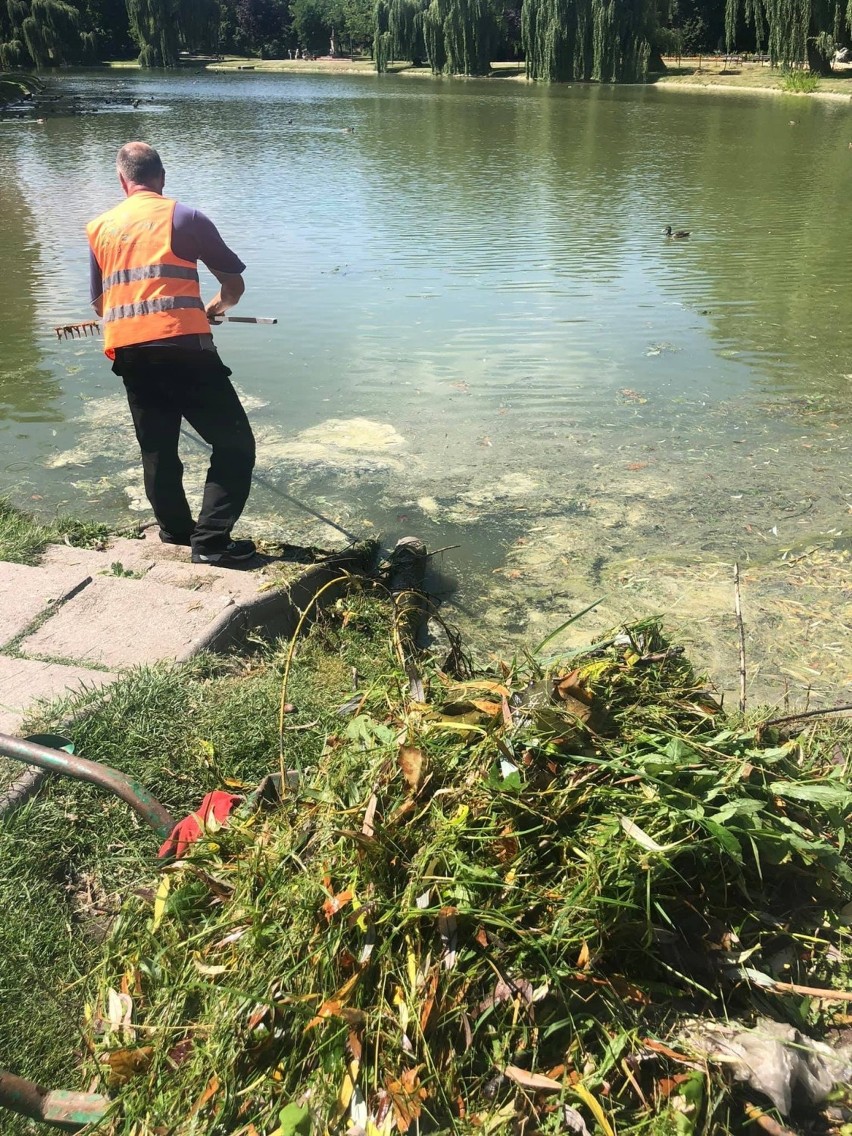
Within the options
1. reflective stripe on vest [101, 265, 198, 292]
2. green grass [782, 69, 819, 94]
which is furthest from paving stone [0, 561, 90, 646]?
green grass [782, 69, 819, 94]

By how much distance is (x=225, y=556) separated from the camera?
467cm

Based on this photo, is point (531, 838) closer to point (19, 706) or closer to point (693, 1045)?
point (693, 1045)

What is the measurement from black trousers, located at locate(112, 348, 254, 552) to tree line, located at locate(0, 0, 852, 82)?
1538 inches

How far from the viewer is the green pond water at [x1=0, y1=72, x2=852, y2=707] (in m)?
5.10

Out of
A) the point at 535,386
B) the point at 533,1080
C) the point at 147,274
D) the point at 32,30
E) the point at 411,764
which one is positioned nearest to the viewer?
the point at 533,1080

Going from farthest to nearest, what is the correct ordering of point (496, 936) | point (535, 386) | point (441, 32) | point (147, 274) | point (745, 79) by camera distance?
1. point (441, 32)
2. point (745, 79)
3. point (535, 386)
4. point (147, 274)
5. point (496, 936)

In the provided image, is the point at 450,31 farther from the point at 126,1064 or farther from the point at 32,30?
the point at 126,1064

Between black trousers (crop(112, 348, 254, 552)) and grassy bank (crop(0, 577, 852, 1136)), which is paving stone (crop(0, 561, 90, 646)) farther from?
grassy bank (crop(0, 577, 852, 1136))

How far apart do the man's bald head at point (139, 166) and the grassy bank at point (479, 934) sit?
3.49 meters

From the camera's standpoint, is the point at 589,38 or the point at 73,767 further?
the point at 589,38

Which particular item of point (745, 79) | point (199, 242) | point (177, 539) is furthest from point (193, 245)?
point (745, 79)

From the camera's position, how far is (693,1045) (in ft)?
5.69

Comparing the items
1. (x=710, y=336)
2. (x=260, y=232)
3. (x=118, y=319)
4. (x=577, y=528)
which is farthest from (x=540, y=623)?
(x=260, y=232)

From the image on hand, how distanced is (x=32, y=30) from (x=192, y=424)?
7011cm
